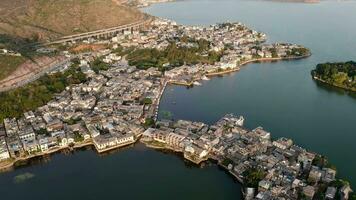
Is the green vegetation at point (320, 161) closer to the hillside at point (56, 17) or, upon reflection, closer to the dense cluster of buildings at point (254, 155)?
the dense cluster of buildings at point (254, 155)

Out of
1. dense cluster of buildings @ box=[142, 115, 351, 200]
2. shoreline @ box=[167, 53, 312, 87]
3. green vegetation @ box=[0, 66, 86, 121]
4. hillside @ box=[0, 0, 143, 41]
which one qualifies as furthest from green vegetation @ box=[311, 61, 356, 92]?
hillside @ box=[0, 0, 143, 41]

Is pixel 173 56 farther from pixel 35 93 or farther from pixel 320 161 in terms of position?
pixel 320 161

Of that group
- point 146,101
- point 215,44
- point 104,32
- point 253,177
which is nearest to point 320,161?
point 253,177

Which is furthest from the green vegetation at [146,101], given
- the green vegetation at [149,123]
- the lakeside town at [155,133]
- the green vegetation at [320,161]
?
the green vegetation at [320,161]

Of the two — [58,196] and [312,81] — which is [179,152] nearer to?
[58,196]

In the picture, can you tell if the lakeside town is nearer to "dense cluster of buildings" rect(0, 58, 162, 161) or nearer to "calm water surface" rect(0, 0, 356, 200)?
"dense cluster of buildings" rect(0, 58, 162, 161)

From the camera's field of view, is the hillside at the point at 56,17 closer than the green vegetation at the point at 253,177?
No
